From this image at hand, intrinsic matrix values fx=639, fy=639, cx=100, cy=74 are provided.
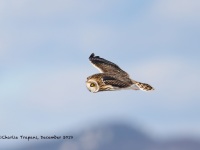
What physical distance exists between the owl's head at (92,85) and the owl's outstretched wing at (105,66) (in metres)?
3.20

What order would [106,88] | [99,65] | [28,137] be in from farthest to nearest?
[28,137]
[99,65]
[106,88]

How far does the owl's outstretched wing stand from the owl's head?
3202mm

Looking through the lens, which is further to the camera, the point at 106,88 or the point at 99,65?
the point at 99,65

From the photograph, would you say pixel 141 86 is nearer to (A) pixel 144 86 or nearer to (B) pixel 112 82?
(A) pixel 144 86

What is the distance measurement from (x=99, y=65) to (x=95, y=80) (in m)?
4.35

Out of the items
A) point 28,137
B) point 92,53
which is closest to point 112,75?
point 92,53

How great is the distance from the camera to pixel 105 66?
4538cm

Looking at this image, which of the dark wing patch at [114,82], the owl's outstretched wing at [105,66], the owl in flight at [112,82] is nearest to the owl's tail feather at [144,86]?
the owl in flight at [112,82]

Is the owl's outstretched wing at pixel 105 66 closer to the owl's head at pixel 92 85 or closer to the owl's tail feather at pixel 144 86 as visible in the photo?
the owl's tail feather at pixel 144 86

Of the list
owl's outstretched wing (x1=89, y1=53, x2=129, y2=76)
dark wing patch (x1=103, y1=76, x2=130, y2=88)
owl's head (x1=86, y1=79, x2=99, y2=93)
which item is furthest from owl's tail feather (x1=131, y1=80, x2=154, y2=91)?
owl's head (x1=86, y1=79, x2=99, y2=93)

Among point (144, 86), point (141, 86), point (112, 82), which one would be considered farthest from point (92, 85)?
point (144, 86)

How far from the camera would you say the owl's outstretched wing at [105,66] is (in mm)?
44372

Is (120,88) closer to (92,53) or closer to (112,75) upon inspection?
(112,75)

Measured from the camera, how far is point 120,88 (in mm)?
41625
